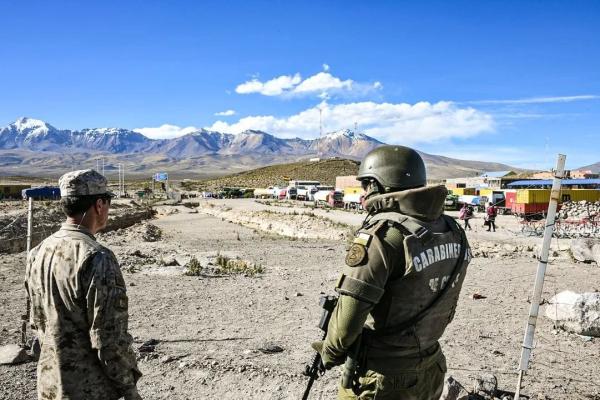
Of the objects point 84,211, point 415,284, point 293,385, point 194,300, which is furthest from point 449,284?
point 194,300

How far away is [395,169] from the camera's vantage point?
10.4 feet

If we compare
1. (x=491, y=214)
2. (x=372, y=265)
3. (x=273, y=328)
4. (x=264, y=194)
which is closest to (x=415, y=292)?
(x=372, y=265)

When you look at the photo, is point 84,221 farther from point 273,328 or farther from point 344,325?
point 273,328

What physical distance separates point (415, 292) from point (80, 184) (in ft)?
7.10

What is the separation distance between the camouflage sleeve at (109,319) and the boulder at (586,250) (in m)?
15.3

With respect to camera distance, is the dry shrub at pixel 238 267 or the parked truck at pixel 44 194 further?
the parked truck at pixel 44 194

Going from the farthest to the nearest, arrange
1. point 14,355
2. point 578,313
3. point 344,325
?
point 578,313 < point 14,355 < point 344,325

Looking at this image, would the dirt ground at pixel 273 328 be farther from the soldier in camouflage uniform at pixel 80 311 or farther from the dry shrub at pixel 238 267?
the soldier in camouflage uniform at pixel 80 311

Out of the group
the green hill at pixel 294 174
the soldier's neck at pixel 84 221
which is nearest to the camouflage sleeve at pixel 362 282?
the soldier's neck at pixel 84 221

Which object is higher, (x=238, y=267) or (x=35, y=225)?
(x=238, y=267)

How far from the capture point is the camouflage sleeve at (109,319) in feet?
9.57

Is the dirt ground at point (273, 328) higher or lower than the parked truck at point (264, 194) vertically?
higher

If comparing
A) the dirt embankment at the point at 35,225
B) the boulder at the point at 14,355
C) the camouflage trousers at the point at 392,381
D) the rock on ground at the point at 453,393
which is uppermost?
the camouflage trousers at the point at 392,381

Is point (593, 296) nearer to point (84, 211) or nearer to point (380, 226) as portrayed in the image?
point (380, 226)
